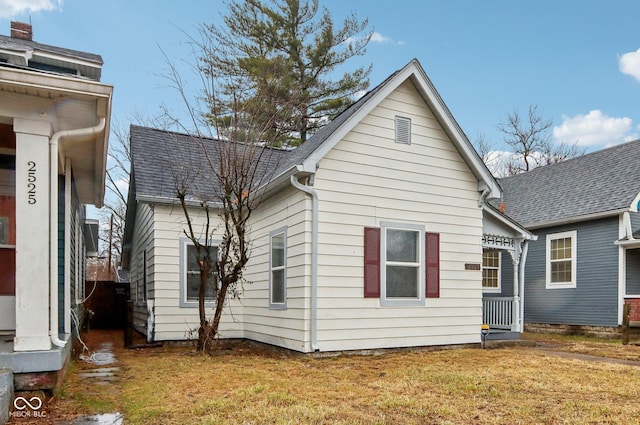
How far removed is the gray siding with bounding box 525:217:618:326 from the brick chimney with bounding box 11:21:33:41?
50.1ft

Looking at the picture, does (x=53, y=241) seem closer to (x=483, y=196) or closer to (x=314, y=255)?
(x=314, y=255)

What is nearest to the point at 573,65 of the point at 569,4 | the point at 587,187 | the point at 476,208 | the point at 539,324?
the point at 569,4

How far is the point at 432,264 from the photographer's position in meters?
8.96

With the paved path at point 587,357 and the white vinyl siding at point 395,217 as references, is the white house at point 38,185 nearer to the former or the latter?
the white vinyl siding at point 395,217

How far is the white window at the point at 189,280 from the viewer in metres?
10.1

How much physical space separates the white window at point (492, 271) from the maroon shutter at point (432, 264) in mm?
7448

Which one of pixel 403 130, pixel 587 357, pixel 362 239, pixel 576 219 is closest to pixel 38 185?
pixel 362 239

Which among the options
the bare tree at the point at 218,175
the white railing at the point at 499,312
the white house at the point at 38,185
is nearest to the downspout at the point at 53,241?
the white house at the point at 38,185

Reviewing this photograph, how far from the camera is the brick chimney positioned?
440 inches

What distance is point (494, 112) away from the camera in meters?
30.8

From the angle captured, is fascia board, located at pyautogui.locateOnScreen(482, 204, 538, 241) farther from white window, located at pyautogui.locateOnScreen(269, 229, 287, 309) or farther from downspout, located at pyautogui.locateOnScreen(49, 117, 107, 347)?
downspout, located at pyautogui.locateOnScreen(49, 117, 107, 347)

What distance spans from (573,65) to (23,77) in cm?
2210

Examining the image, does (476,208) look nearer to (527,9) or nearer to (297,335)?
(297,335)

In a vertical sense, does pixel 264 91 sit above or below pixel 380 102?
above
